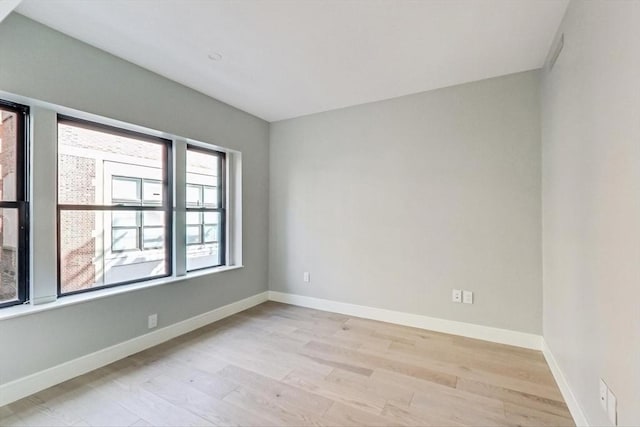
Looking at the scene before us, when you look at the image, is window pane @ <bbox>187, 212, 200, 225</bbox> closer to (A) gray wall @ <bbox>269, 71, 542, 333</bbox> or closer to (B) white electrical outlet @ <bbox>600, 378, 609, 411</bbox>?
(A) gray wall @ <bbox>269, 71, 542, 333</bbox>

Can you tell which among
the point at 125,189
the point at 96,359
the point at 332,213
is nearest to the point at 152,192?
the point at 125,189

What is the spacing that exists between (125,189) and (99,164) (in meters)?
0.30

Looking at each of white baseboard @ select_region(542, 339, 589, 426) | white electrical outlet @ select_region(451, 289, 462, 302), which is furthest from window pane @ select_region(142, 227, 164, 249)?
white baseboard @ select_region(542, 339, 589, 426)

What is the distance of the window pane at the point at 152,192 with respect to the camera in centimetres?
280

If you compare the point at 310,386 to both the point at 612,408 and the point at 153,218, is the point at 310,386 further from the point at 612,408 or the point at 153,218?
the point at 153,218

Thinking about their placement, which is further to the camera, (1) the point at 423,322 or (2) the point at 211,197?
(2) the point at 211,197

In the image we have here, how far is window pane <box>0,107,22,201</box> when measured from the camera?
6.39 feet

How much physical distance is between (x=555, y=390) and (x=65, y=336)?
3.65 metres

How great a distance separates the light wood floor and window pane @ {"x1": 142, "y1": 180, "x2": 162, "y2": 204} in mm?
1442

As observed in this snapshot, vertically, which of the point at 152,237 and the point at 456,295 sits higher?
the point at 152,237

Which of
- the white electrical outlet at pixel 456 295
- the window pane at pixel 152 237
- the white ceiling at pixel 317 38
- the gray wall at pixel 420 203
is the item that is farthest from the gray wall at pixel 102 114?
the white electrical outlet at pixel 456 295

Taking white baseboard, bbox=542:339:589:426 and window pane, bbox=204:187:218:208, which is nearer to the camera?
white baseboard, bbox=542:339:589:426

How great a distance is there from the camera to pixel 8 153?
197 cm

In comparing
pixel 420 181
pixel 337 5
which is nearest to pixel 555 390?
pixel 420 181
